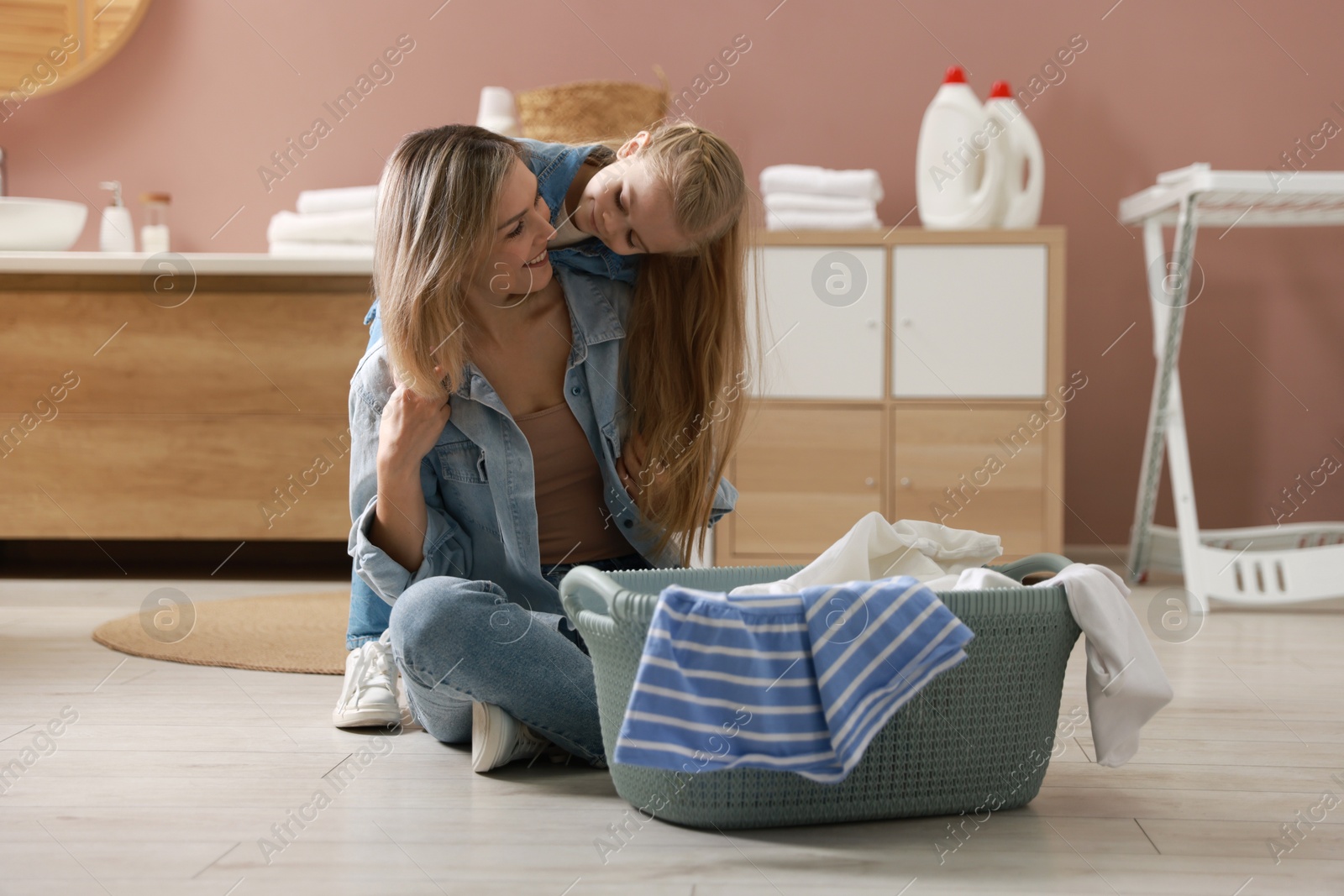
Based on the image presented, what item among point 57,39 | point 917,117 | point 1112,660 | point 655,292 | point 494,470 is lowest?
point 1112,660

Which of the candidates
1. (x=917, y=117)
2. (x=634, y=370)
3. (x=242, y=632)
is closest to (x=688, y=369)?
(x=634, y=370)

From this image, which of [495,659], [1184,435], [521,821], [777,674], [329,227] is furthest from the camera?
[329,227]

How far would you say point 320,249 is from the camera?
8.14 ft

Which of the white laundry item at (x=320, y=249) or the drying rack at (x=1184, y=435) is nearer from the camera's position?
the drying rack at (x=1184, y=435)

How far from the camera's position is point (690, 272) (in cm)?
125

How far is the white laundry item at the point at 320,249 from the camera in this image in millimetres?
2438

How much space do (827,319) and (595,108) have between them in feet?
2.05

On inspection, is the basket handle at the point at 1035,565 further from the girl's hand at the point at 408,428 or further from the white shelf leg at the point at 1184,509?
the white shelf leg at the point at 1184,509

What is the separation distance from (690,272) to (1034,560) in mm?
449

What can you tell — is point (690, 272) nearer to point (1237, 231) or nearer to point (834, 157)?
point (834, 157)

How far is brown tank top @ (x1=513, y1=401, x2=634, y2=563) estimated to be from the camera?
124 cm

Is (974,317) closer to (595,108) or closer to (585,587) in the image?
(595,108)

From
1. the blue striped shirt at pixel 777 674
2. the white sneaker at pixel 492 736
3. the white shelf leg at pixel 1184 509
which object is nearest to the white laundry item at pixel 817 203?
the white shelf leg at pixel 1184 509

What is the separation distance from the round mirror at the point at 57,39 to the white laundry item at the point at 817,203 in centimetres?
152
